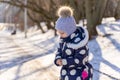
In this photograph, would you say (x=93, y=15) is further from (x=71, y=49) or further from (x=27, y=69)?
(x=71, y=49)

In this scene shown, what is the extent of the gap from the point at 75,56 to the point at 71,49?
0.10 meters

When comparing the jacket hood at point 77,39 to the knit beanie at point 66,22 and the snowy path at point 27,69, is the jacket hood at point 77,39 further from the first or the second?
the snowy path at point 27,69

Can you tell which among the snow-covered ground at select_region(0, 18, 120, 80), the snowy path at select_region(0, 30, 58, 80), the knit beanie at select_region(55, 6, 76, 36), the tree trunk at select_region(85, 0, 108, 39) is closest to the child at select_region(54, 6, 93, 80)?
the knit beanie at select_region(55, 6, 76, 36)

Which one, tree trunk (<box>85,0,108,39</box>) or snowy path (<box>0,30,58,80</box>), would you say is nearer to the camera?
snowy path (<box>0,30,58,80</box>)

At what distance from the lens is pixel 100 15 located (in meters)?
19.2

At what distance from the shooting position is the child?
16.3ft

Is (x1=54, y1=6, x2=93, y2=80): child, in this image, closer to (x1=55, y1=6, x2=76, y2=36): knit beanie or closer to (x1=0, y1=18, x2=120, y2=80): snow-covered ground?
(x1=55, y1=6, x2=76, y2=36): knit beanie

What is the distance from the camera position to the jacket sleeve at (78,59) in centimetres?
496

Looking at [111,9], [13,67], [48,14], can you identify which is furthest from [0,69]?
[111,9]

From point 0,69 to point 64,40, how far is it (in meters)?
7.43

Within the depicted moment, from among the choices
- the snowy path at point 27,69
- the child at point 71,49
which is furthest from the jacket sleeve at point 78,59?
the snowy path at point 27,69

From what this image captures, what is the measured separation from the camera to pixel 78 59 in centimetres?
496

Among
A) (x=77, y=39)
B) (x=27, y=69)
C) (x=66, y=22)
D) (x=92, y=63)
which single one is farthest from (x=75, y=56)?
(x=27, y=69)

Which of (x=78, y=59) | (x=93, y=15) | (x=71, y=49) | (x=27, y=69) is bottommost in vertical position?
(x=27, y=69)
